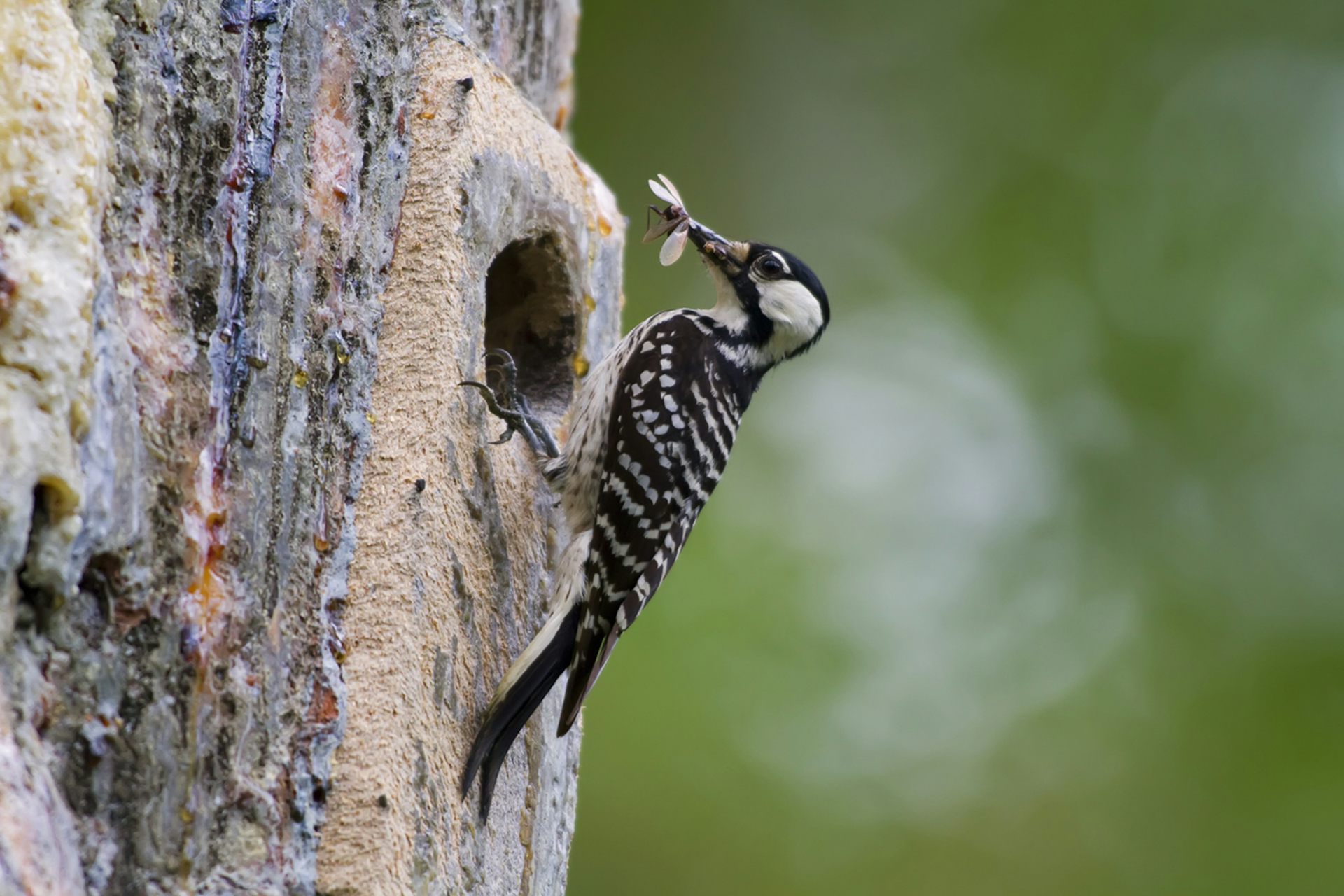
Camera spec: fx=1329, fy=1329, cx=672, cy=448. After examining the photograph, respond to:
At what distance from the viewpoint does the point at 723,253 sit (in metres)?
3.60

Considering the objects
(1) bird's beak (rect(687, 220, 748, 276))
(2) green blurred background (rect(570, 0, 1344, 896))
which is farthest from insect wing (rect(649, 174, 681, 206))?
(2) green blurred background (rect(570, 0, 1344, 896))

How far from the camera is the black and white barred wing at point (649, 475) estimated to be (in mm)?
2639

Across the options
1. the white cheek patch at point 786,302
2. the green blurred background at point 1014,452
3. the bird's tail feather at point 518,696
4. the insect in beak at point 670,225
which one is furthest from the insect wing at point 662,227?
the green blurred background at point 1014,452

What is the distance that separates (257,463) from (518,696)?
0.65 m

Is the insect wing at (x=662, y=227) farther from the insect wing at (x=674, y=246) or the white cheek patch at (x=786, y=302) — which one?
the white cheek patch at (x=786, y=302)

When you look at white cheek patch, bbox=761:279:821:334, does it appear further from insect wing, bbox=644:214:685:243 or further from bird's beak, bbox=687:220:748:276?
insect wing, bbox=644:214:685:243

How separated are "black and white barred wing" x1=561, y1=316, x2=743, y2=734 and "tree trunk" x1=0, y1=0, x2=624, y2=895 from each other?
0.15 m

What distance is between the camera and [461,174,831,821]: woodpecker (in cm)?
251

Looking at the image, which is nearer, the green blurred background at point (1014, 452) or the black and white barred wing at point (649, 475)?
the black and white barred wing at point (649, 475)

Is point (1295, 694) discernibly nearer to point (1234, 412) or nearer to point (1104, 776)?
point (1104, 776)

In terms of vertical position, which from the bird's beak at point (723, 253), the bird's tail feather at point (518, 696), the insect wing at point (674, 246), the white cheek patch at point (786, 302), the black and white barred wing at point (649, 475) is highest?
the bird's beak at point (723, 253)

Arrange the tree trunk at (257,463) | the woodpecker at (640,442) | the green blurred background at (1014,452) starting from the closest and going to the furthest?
1. the tree trunk at (257,463)
2. the woodpecker at (640,442)
3. the green blurred background at (1014,452)

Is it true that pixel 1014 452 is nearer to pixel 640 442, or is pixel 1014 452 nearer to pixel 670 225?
pixel 670 225

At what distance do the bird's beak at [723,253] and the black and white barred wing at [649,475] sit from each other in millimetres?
321
